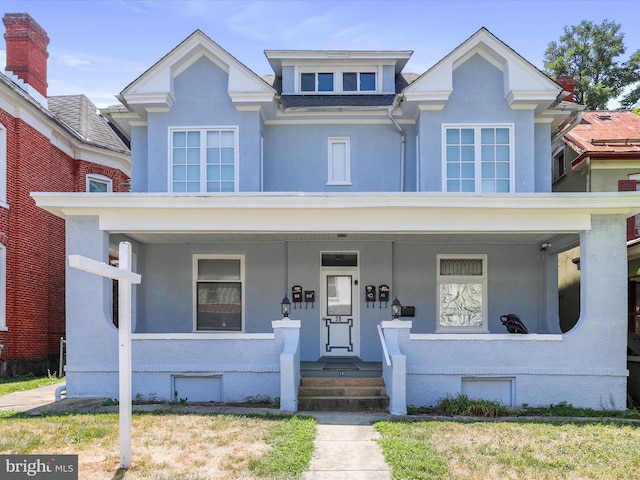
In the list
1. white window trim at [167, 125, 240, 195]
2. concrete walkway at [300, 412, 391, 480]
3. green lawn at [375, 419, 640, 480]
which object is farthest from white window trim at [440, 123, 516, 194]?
concrete walkway at [300, 412, 391, 480]

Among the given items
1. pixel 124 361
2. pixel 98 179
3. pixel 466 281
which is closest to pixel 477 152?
pixel 466 281

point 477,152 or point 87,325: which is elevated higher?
point 477,152

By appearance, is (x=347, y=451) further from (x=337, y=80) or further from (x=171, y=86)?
(x=337, y=80)

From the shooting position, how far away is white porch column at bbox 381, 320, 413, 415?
10617mm

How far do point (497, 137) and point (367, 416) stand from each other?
688 centimetres

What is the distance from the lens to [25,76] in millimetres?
18625

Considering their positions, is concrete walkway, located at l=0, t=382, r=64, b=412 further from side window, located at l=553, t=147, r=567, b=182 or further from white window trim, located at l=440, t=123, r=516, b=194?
side window, located at l=553, t=147, r=567, b=182

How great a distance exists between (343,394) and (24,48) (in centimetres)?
1413

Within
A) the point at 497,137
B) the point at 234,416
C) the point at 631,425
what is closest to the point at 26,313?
the point at 234,416

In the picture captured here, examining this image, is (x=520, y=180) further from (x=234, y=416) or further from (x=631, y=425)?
(x=234, y=416)

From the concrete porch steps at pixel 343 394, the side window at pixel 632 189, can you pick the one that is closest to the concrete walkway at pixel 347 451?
the concrete porch steps at pixel 343 394

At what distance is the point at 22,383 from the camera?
48.4 ft

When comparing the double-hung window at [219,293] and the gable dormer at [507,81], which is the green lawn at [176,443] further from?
the gable dormer at [507,81]
